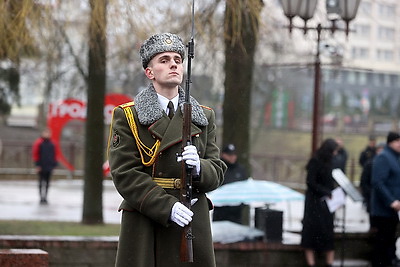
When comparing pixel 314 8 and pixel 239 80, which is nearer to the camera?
pixel 314 8

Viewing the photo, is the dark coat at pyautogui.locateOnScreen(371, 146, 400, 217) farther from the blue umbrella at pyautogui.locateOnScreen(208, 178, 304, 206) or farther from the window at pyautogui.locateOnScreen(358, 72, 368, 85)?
the window at pyautogui.locateOnScreen(358, 72, 368, 85)

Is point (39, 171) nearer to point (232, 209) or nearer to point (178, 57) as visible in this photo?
point (232, 209)

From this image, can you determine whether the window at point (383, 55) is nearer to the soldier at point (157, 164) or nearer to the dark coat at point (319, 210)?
the dark coat at point (319, 210)

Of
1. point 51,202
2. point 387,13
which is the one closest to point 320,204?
point 51,202

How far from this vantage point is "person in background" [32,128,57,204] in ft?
68.7

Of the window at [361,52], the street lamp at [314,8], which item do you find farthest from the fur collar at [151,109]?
the window at [361,52]

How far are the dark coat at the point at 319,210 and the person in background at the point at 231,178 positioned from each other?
1.31 meters

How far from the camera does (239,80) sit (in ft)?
40.4

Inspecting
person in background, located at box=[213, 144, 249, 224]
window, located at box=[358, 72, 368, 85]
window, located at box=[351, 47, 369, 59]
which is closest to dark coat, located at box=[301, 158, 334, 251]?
person in background, located at box=[213, 144, 249, 224]

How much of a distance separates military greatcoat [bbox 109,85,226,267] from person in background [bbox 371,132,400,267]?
570cm

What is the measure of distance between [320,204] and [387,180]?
0.81 meters

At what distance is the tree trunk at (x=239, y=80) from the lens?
11602 mm

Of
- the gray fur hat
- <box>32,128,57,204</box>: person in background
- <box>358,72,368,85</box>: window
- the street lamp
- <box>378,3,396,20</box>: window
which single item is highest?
<box>378,3,396,20</box>: window

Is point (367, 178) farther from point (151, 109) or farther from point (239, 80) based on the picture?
point (151, 109)
